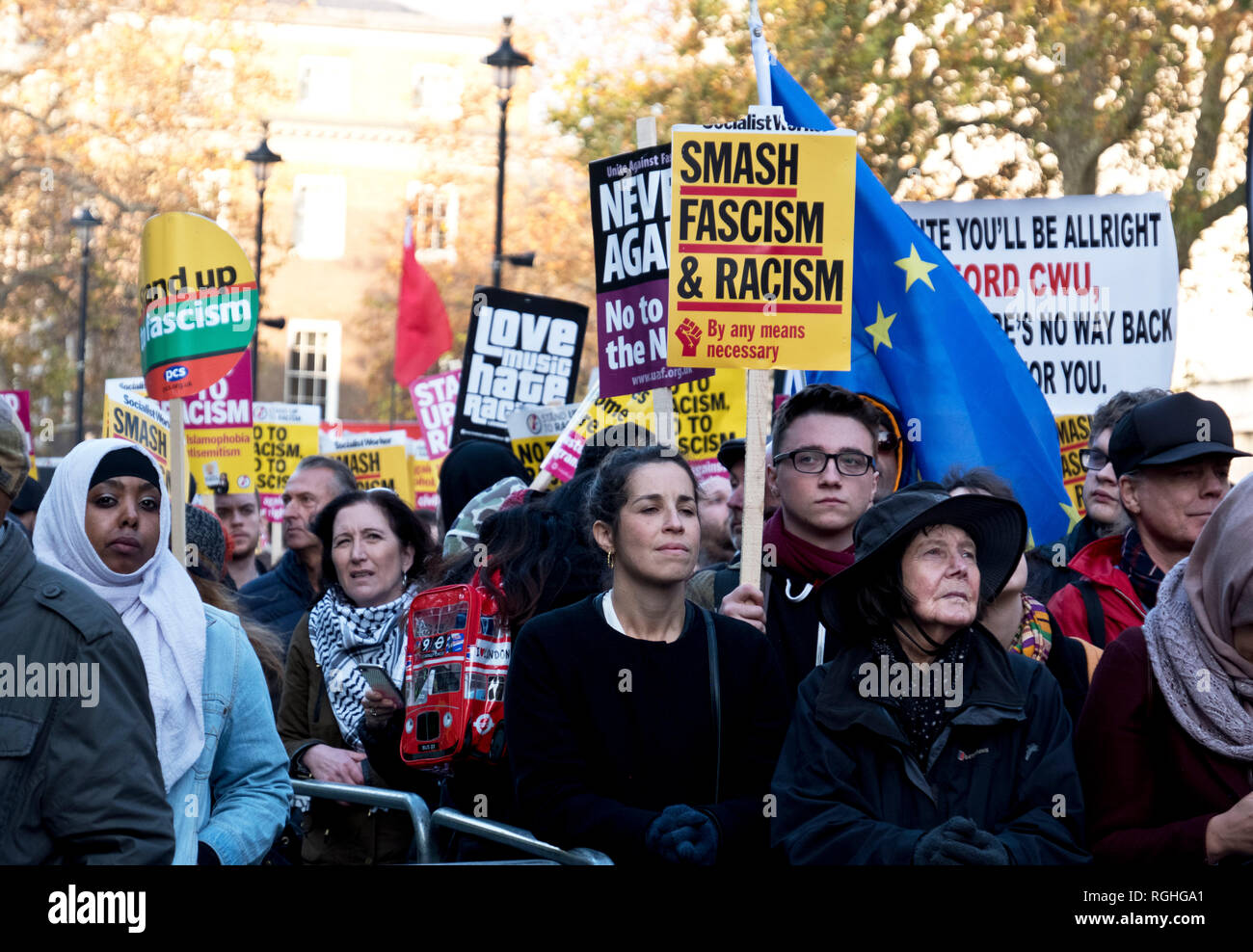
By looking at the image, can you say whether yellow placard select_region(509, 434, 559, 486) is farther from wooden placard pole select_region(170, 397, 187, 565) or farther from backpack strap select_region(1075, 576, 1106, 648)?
backpack strap select_region(1075, 576, 1106, 648)

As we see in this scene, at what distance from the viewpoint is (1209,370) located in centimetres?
2369

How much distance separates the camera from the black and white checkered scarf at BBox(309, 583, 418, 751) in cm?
610

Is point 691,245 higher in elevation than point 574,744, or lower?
higher

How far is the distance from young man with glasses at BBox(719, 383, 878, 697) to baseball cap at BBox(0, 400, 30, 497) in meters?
2.21

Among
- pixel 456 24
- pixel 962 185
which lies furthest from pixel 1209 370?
pixel 456 24

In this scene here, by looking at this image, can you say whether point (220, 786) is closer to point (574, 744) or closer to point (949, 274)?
point (574, 744)

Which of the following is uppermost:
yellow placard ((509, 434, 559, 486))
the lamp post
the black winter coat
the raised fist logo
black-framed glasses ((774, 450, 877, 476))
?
the lamp post

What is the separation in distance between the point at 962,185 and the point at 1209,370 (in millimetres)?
5442

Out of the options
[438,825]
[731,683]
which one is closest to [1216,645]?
[731,683]

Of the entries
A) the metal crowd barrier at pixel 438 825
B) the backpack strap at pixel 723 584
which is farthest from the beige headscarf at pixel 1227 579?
the backpack strap at pixel 723 584

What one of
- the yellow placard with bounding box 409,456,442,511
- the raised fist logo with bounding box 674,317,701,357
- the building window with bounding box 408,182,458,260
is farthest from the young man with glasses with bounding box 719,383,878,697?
the building window with bounding box 408,182,458,260

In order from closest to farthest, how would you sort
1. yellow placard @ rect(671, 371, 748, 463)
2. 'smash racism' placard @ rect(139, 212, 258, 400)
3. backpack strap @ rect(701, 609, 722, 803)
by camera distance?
backpack strap @ rect(701, 609, 722, 803) < 'smash racism' placard @ rect(139, 212, 258, 400) < yellow placard @ rect(671, 371, 748, 463)

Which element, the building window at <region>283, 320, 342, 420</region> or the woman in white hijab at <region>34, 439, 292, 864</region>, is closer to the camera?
the woman in white hijab at <region>34, 439, 292, 864</region>

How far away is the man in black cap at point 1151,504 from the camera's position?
16.3ft
